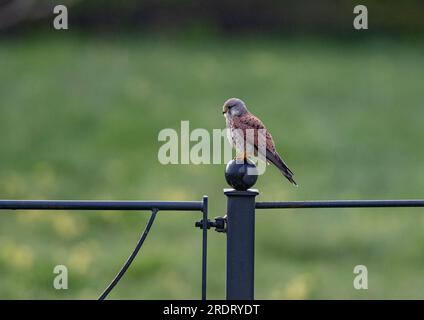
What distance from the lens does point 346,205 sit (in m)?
3.92

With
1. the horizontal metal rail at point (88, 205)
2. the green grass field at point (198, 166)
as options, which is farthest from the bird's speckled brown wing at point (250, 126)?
the green grass field at point (198, 166)

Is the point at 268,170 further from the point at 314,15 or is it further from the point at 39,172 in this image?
the point at 314,15

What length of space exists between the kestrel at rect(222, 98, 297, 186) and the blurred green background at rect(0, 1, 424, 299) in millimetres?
3802

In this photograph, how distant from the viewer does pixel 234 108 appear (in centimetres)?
667

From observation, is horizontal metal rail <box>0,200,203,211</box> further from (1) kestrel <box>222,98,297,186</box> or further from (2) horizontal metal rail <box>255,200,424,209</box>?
(1) kestrel <box>222,98,297,186</box>

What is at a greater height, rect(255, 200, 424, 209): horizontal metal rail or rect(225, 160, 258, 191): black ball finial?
rect(225, 160, 258, 191): black ball finial

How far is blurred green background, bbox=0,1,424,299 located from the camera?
10.8 m

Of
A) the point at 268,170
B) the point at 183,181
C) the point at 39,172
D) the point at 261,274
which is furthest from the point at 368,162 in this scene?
the point at 39,172

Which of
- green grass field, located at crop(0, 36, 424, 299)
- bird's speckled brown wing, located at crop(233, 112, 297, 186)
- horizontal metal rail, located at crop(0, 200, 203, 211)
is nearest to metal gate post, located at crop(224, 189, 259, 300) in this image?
horizontal metal rail, located at crop(0, 200, 203, 211)

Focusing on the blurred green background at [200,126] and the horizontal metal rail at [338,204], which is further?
the blurred green background at [200,126]

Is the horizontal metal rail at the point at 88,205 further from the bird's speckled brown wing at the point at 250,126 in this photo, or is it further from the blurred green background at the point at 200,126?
the blurred green background at the point at 200,126

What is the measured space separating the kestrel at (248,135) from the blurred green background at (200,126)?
12.5 ft

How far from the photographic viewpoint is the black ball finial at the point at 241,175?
153 inches

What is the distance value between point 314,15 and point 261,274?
7.00 m
